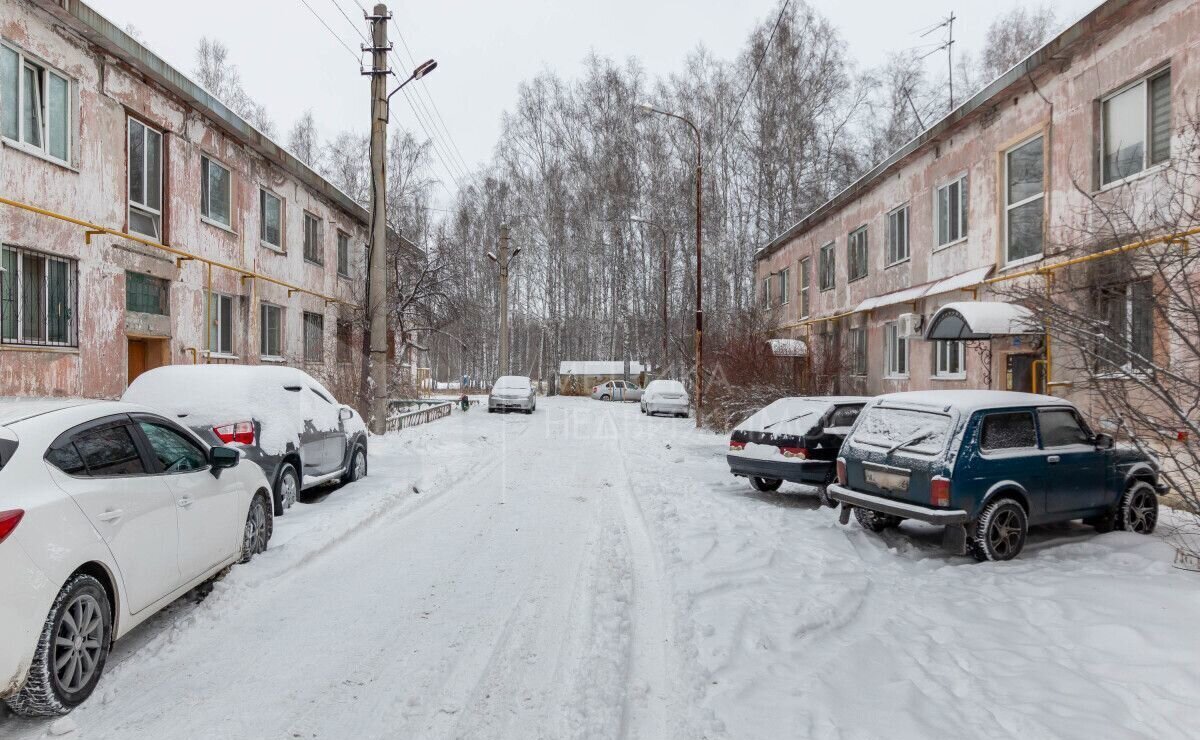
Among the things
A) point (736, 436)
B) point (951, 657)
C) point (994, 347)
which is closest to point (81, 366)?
point (736, 436)

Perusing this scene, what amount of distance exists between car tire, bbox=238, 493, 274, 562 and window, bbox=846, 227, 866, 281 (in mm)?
17713

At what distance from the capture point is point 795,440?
9.13m

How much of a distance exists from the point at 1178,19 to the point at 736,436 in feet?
27.0

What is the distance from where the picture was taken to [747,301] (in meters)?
37.5

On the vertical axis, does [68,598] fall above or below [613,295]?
below

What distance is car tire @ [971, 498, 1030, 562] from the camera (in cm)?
614

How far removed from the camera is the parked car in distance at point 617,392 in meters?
40.5

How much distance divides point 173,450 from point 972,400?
6.71 meters

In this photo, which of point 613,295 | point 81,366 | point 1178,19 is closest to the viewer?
point 1178,19

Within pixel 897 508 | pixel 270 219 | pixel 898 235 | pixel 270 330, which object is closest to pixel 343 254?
pixel 270 219

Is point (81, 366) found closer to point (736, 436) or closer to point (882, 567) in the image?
point (736, 436)

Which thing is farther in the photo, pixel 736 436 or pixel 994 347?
pixel 994 347

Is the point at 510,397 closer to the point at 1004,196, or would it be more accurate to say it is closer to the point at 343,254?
the point at 343,254

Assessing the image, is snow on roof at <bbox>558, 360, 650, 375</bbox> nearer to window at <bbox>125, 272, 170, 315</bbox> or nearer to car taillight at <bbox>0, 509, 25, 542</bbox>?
window at <bbox>125, 272, 170, 315</bbox>
